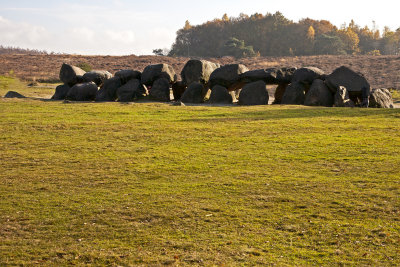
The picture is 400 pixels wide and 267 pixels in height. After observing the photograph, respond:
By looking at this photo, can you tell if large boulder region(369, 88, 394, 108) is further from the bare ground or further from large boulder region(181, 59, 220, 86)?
the bare ground

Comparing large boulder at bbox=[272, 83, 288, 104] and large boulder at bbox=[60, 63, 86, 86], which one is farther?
large boulder at bbox=[60, 63, 86, 86]

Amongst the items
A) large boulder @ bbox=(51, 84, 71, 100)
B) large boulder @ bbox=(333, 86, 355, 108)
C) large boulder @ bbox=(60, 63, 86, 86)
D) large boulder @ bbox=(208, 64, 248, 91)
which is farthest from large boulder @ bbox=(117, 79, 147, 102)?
large boulder @ bbox=(333, 86, 355, 108)

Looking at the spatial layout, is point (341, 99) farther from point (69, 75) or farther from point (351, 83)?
point (69, 75)

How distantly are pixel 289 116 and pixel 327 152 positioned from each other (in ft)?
28.8

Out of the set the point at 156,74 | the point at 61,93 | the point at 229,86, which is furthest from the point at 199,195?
the point at 61,93

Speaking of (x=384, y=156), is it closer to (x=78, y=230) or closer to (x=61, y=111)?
(x=78, y=230)

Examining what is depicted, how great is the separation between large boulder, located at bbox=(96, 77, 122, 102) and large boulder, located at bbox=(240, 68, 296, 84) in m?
8.57

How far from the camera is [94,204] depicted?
9445 mm

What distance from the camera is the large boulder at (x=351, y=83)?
28500 mm

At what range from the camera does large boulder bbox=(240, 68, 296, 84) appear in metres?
30.3

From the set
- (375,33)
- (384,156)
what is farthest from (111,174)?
(375,33)

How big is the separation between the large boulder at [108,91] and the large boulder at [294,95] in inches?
443

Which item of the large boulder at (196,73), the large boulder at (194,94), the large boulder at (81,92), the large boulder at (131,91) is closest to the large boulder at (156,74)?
the large boulder at (131,91)

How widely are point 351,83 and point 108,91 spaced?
15435 millimetres
